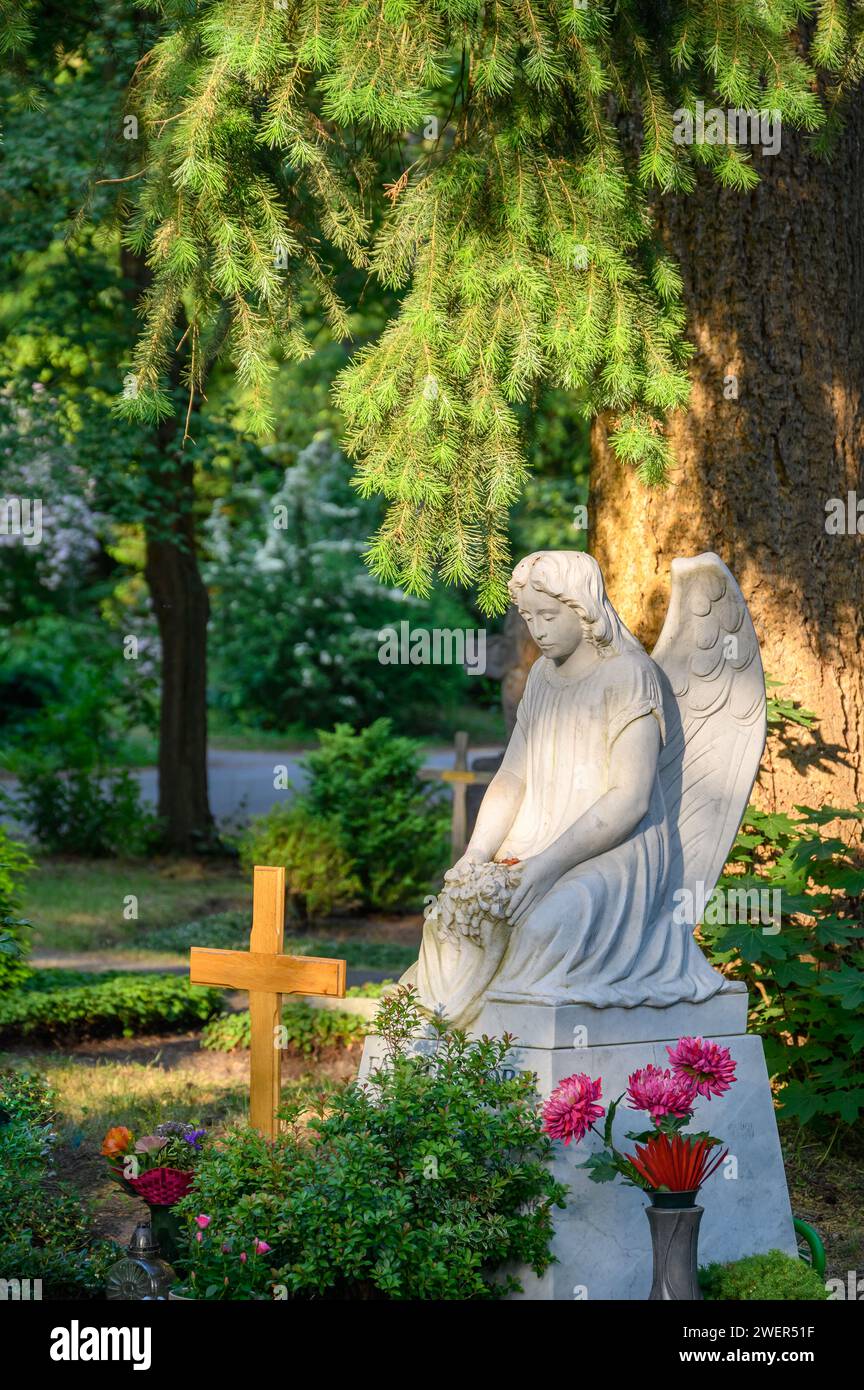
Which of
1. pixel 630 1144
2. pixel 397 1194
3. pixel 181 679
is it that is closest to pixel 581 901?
pixel 630 1144

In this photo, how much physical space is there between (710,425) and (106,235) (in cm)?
288

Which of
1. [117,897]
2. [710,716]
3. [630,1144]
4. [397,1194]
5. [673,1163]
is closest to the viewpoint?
[397,1194]

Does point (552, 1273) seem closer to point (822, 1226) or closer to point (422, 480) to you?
point (822, 1226)

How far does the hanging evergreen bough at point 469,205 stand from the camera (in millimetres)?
5738

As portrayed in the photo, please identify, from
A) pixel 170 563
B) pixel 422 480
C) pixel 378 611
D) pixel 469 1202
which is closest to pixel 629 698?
pixel 422 480

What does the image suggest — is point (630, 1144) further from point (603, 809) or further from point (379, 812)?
point (379, 812)

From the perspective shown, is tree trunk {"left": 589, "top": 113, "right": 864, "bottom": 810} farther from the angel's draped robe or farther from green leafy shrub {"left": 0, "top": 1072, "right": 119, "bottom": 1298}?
green leafy shrub {"left": 0, "top": 1072, "right": 119, "bottom": 1298}

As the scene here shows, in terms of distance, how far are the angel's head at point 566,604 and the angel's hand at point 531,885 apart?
0.76 metres

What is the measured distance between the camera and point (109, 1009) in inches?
370

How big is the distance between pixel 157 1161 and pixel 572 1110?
1420 mm

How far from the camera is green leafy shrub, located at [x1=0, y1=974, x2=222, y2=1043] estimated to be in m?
9.22

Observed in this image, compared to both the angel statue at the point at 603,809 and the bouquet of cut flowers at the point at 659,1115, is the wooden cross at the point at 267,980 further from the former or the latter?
the bouquet of cut flowers at the point at 659,1115

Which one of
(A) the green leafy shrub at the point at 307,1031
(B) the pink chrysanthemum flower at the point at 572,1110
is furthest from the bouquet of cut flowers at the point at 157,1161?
(A) the green leafy shrub at the point at 307,1031

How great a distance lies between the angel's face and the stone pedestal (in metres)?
1.20
